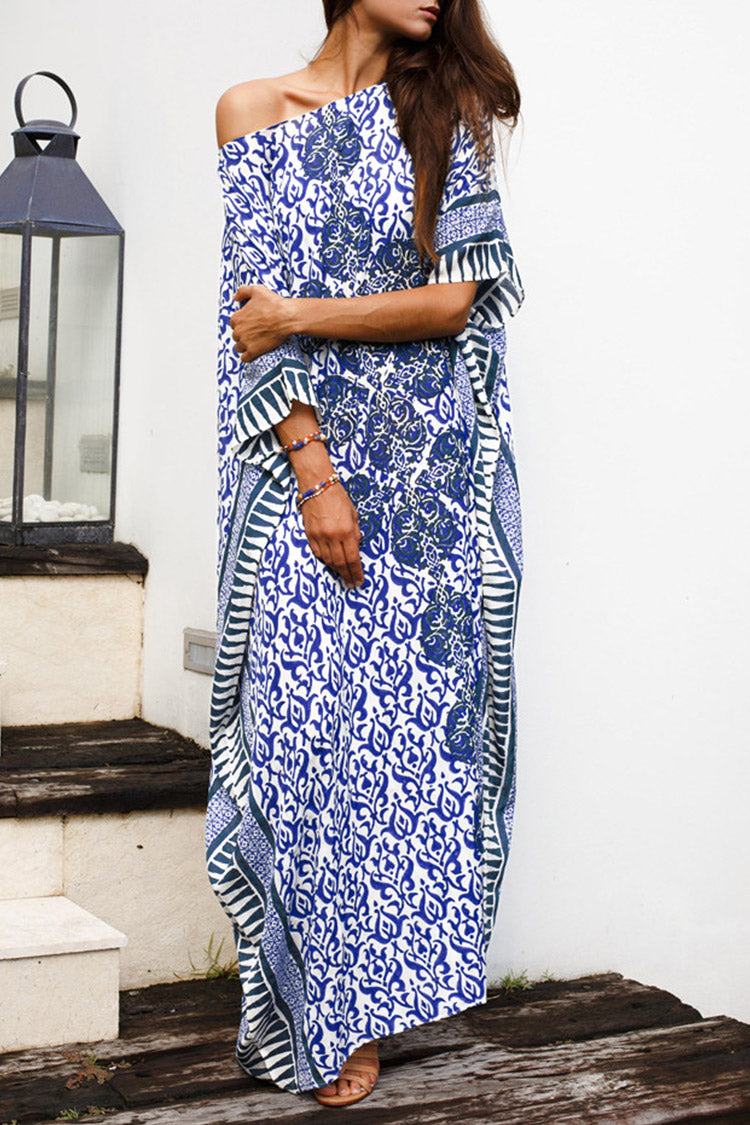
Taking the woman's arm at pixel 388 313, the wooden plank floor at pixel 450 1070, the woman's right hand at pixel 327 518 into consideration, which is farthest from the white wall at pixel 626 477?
the woman's right hand at pixel 327 518

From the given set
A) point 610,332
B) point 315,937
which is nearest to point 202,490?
point 610,332

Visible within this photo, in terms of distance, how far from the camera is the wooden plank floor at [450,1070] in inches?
75.7

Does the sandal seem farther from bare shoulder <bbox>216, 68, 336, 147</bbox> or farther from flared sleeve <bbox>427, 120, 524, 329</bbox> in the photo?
bare shoulder <bbox>216, 68, 336, 147</bbox>

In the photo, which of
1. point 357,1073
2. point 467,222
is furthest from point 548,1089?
point 467,222

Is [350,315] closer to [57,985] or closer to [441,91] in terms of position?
[441,91]

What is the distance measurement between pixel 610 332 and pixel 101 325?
133cm

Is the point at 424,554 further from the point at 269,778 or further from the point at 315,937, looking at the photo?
the point at 315,937

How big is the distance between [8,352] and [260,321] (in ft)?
4.83

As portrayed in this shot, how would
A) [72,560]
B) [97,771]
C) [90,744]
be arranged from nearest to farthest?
[97,771]
[90,744]
[72,560]

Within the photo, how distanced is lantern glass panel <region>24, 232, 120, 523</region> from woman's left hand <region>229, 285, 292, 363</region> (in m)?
1.35

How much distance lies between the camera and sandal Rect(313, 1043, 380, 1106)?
195 centimetres

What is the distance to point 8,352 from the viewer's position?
3.24 m

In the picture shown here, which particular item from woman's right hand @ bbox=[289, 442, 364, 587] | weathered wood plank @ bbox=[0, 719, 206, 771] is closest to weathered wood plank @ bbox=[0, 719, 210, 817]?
weathered wood plank @ bbox=[0, 719, 206, 771]

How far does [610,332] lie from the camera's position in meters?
2.65
